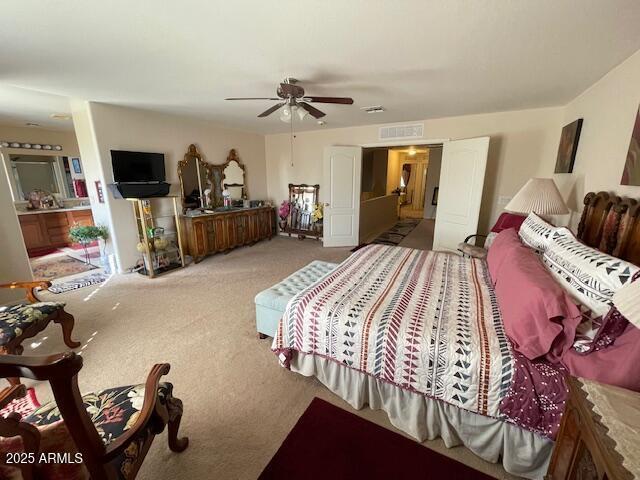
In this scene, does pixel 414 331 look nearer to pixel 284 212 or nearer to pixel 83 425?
pixel 83 425

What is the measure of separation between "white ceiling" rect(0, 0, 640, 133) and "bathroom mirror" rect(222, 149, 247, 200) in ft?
7.17

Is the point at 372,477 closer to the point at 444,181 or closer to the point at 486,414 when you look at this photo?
the point at 486,414

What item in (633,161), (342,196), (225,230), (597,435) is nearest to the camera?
(597,435)

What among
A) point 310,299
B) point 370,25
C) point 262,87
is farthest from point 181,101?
point 310,299

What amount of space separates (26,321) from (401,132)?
16.9 feet

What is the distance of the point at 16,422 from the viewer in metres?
0.78

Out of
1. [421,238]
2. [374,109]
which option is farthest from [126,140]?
[421,238]

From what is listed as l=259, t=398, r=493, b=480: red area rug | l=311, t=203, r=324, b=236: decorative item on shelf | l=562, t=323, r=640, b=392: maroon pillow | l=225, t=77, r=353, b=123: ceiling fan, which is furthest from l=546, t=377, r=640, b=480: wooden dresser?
l=311, t=203, r=324, b=236: decorative item on shelf

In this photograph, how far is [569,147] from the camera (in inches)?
112

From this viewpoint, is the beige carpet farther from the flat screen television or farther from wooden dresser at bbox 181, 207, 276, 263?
the flat screen television

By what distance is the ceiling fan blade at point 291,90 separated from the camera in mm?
2279

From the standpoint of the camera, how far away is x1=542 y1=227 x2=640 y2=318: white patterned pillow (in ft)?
3.75

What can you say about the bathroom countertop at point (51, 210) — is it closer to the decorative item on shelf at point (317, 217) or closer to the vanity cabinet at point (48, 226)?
the vanity cabinet at point (48, 226)

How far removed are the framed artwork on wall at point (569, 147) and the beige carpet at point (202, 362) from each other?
3.08 metres
